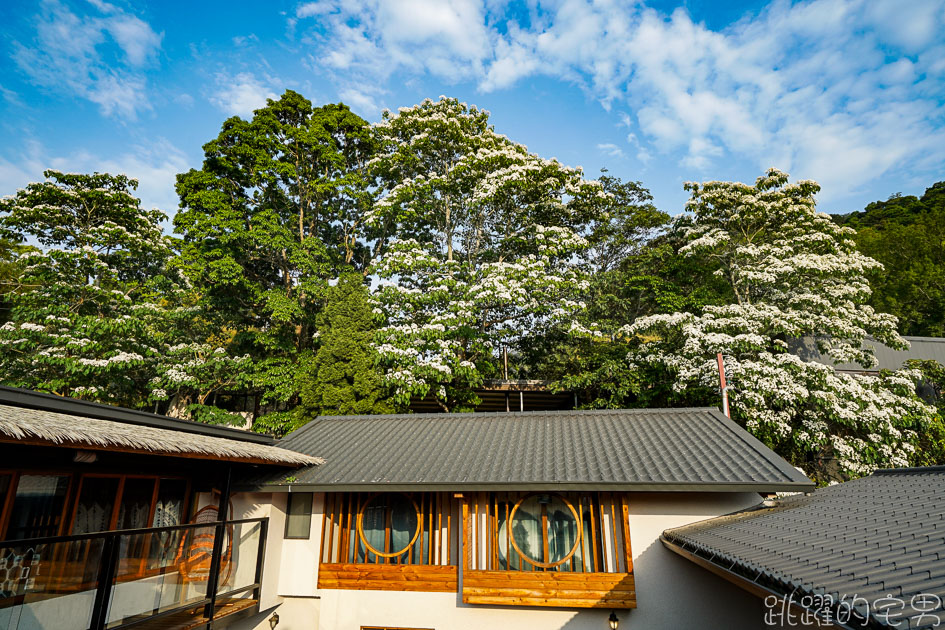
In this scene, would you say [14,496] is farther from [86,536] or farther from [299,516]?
[299,516]

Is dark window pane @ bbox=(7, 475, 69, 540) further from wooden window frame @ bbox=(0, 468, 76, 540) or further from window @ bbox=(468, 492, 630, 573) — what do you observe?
window @ bbox=(468, 492, 630, 573)

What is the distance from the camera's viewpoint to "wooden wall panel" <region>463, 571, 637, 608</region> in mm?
6242

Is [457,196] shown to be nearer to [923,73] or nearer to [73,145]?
[73,145]

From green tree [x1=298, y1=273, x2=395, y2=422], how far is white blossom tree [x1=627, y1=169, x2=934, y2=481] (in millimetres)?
8090

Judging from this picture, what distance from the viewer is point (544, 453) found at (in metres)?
7.42

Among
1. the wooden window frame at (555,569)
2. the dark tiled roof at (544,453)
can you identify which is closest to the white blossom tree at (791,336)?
the dark tiled roof at (544,453)

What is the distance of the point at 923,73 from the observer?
1370 cm

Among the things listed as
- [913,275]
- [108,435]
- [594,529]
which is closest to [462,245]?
[594,529]

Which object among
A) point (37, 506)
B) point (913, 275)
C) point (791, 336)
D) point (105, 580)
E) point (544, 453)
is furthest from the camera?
point (913, 275)

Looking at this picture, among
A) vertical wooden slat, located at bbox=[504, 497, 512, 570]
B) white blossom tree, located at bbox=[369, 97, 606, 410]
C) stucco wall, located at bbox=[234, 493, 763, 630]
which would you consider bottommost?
stucco wall, located at bbox=[234, 493, 763, 630]

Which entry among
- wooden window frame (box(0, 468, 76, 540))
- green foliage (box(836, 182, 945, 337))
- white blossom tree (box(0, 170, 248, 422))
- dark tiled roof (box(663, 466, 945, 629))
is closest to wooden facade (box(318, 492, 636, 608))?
dark tiled roof (box(663, 466, 945, 629))

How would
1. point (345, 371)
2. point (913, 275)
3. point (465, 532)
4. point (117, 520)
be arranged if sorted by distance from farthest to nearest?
point (913, 275) → point (345, 371) → point (465, 532) → point (117, 520)

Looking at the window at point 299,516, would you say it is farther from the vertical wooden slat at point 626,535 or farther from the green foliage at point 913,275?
the green foliage at point 913,275

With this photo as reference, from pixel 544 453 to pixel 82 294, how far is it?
1684 centimetres
